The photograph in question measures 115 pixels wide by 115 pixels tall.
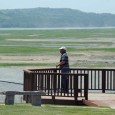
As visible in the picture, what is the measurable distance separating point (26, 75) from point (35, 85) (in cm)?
129

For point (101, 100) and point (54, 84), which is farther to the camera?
point (54, 84)

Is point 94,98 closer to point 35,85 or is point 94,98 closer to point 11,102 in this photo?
point 35,85

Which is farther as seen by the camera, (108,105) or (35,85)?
(35,85)

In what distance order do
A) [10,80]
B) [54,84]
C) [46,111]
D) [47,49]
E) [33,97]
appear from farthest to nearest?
1. [47,49]
2. [10,80]
3. [54,84]
4. [33,97]
5. [46,111]

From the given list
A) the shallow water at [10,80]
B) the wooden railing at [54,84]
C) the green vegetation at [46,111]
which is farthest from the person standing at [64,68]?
the green vegetation at [46,111]

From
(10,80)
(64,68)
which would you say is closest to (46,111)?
(64,68)

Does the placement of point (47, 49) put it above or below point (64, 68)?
below

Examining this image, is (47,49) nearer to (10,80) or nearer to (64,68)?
(10,80)

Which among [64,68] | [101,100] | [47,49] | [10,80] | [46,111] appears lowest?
[47,49]

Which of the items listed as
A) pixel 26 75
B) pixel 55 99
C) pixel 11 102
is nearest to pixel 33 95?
pixel 11 102

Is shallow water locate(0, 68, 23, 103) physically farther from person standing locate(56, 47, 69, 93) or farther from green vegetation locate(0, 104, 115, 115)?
green vegetation locate(0, 104, 115, 115)

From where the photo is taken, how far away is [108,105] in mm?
18422

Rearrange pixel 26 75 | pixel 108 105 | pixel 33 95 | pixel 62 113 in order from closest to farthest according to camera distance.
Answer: pixel 62 113, pixel 33 95, pixel 108 105, pixel 26 75

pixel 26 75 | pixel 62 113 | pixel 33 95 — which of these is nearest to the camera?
pixel 62 113
